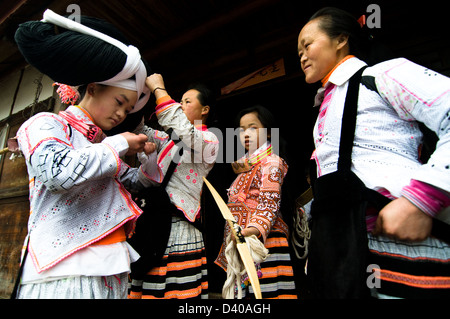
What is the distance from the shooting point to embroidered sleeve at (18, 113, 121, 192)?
1036 mm

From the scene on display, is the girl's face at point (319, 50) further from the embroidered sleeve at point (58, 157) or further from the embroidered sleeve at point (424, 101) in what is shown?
the embroidered sleeve at point (58, 157)

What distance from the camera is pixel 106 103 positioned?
137 cm

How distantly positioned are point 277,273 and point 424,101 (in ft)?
5.81

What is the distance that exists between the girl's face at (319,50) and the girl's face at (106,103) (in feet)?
3.48

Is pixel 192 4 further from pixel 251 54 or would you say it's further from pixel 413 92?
pixel 413 92

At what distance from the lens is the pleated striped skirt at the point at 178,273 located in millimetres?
1631

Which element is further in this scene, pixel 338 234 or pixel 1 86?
pixel 1 86

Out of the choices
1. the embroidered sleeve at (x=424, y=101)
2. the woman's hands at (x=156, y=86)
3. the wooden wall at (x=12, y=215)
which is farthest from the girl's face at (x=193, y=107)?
the wooden wall at (x=12, y=215)

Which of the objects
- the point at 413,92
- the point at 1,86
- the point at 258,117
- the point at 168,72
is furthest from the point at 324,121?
the point at 1,86

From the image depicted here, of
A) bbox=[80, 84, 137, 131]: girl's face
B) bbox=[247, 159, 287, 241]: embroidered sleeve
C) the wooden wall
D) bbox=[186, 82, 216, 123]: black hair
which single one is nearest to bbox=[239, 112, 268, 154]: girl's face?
bbox=[247, 159, 287, 241]: embroidered sleeve

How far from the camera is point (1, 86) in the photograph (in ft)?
17.3

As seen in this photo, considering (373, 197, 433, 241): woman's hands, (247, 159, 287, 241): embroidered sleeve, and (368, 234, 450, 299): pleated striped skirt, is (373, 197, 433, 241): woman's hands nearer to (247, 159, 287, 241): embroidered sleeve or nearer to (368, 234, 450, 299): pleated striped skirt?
(368, 234, 450, 299): pleated striped skirt

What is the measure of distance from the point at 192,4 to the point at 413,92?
265cm
